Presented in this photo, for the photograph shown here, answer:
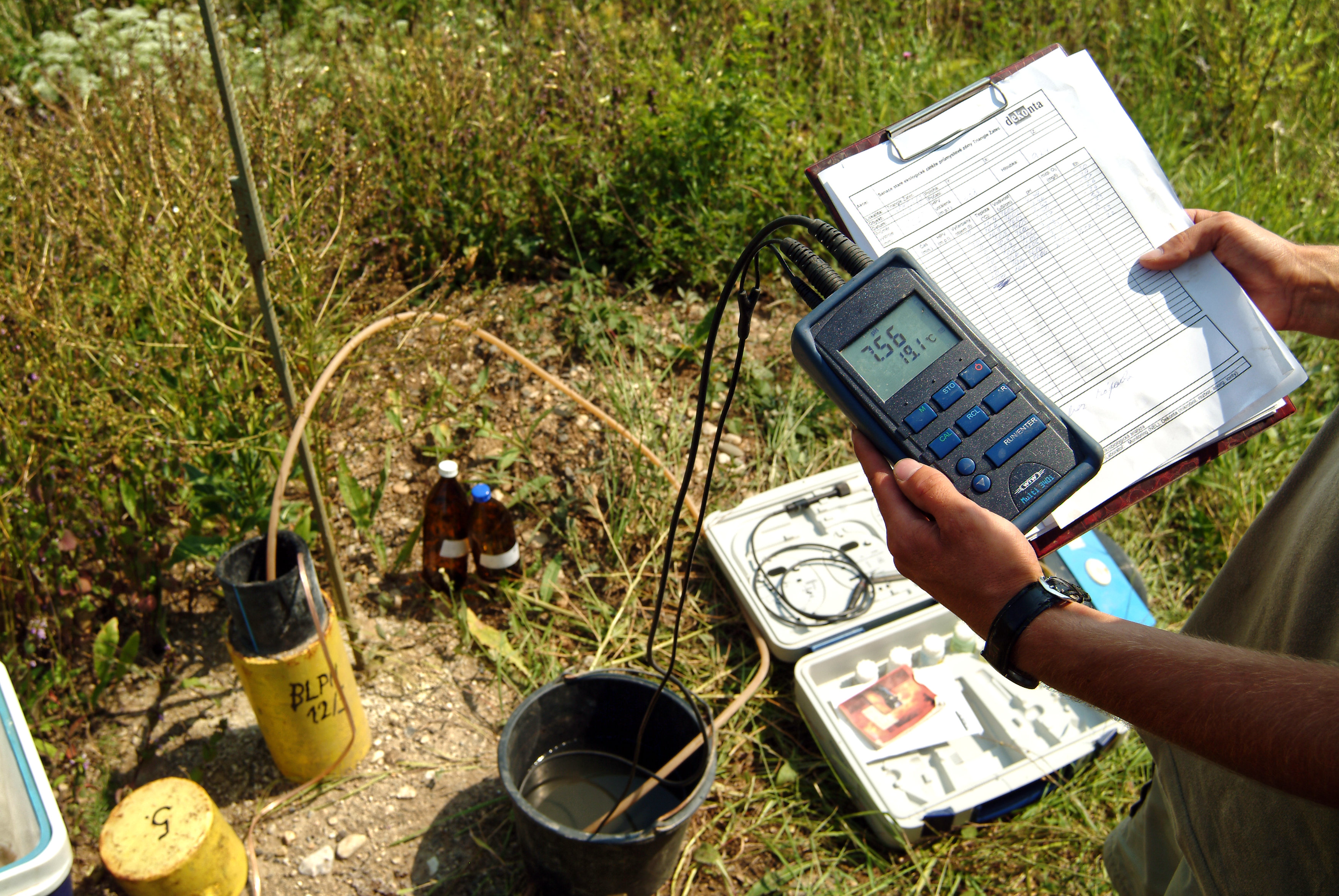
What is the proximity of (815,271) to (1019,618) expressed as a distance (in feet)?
1.58

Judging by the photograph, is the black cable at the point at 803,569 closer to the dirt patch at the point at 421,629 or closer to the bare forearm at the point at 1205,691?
the dirt patch at the point at 421,629

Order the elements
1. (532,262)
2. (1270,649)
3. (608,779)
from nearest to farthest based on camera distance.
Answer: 1. (1270,649)
2. (608,779)
3. (532,262)

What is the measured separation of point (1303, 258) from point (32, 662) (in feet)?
7.73

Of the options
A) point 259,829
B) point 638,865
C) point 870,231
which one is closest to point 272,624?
point 259,829

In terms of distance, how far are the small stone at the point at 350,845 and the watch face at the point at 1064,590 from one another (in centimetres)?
147

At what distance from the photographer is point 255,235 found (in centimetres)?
136

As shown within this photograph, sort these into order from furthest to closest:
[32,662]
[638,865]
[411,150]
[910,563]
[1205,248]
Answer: [411,150], [32,662], [638,865], [1205,248], [910,563]

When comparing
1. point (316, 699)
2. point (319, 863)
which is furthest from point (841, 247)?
point (319, 863)

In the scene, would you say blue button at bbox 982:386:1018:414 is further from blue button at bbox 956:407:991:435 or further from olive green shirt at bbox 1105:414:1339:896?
olive green shirt at bbox 1105:414:1339:896

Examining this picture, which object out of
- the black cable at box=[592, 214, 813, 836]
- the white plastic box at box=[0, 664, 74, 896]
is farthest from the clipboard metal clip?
the white plastic box at box=[0, 664, 74, 896]

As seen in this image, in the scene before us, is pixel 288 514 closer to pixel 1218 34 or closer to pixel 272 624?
pixel 272 624

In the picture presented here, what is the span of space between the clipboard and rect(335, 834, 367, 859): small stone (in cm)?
145

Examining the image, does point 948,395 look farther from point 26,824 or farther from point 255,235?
point 26,824

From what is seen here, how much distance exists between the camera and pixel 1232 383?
1118mm
